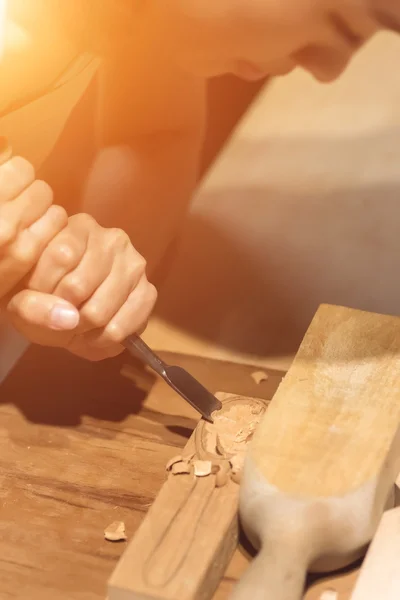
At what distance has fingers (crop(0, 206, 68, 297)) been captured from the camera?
1.86 ft

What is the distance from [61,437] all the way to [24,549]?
0.13 m

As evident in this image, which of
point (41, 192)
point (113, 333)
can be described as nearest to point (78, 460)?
point (113, 333)

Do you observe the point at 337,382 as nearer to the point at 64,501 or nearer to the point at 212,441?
the point at 212,441

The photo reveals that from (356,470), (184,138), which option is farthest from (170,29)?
(356,470)

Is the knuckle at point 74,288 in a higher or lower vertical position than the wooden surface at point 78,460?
higher

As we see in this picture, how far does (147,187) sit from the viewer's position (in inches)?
29.9

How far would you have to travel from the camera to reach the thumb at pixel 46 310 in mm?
575

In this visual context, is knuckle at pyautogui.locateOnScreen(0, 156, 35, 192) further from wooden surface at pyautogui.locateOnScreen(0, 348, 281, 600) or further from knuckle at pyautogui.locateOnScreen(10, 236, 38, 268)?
wooden surface at pyautogui.locateOnScreen(0, 348, 281, 600)

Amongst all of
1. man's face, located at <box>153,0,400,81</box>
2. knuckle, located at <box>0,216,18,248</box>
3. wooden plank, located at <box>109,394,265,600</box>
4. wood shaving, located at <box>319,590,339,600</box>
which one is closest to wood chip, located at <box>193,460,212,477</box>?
wooden plank, located at <box>109,394,265,600</box>

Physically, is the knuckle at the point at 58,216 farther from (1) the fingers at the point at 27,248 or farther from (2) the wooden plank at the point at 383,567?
(2) the wooden plank at the point at 383,567

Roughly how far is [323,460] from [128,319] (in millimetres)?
218

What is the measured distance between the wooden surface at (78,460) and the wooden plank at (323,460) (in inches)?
2.5

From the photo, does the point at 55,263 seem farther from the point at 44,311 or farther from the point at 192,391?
the point at 192,391

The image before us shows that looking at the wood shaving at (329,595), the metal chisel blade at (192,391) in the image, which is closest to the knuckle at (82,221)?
the metal chisel blade at (192,391)
